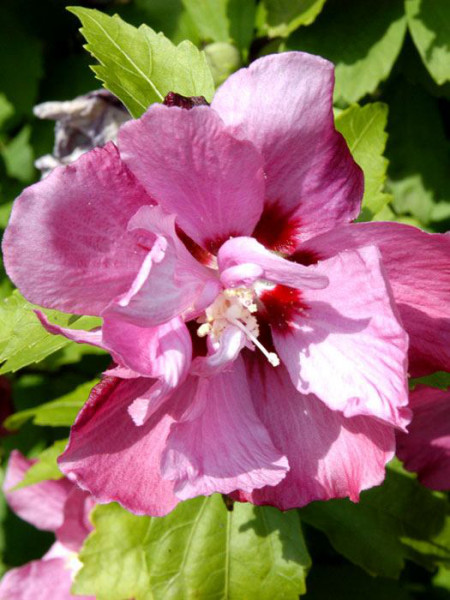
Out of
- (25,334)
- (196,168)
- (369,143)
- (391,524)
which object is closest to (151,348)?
(196,168)

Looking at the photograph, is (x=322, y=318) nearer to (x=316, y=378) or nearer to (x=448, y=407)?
(x=316, y=378)

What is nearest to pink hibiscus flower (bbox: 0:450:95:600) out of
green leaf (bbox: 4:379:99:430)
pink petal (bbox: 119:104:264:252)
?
green leaf (bbox: 4:379:99:430)

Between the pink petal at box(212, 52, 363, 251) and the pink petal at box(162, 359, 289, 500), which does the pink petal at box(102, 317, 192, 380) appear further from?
the pink petal at box(212, 52, 363, 251)

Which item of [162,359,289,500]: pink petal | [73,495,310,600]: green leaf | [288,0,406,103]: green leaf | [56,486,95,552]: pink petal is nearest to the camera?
[162,359,289,500]: pink petal

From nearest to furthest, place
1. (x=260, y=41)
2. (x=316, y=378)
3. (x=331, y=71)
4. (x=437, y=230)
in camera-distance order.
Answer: (x=331, y=71) → (x=316, y=378) → (x=260, y=41) → (x=437, y=230)

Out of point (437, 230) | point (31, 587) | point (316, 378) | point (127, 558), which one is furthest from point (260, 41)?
point (31, 587)

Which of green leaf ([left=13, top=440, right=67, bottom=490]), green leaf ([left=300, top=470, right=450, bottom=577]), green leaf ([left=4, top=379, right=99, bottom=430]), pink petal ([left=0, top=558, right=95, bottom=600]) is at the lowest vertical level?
pink petal ([left=0, top=558, right=95, bottom=600])

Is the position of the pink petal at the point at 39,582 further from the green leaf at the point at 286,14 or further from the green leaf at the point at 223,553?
the green leaf at the point at 286,14
